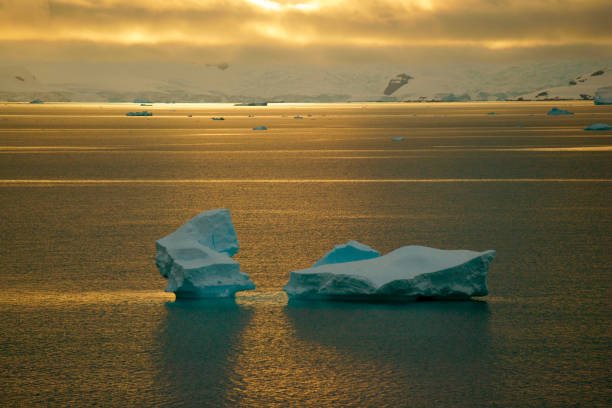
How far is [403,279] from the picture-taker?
995 cm

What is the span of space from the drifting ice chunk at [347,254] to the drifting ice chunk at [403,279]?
0.46 metres

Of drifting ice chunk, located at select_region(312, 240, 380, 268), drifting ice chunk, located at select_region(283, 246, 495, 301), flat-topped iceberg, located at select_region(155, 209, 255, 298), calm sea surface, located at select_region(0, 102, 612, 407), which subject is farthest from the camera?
drifting ice chunk, located at select_region(312, 240, 380, 268)

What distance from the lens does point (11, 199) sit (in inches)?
853

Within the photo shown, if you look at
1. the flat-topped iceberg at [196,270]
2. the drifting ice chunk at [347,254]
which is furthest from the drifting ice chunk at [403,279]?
the flat-topped iceberg at [196,270]

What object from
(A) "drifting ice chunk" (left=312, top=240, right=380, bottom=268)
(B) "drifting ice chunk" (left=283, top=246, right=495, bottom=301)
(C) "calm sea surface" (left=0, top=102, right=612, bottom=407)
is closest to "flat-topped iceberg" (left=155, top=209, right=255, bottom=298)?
(C) "calm sea surface" (left=0, top=102, right=612, bottom=407)

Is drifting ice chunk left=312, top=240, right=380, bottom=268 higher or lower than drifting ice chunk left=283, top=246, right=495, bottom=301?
higher

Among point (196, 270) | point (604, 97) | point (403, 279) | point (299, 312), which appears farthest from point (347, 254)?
point (604, 97)

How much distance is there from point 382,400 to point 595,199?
16.4m

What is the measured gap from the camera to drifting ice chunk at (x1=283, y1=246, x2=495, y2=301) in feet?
32.9

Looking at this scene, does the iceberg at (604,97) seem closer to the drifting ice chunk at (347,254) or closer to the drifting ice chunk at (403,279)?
the drifting ice chunk at (347,254)

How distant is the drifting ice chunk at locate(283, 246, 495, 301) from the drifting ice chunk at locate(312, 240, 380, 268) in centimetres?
46

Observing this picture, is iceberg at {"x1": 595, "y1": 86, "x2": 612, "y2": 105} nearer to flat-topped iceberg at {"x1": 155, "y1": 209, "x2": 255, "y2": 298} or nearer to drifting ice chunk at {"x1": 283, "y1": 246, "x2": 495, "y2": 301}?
drifting ice chunk at {"x1": 283, "y1": 246, "x2": 495, "y2": 301}

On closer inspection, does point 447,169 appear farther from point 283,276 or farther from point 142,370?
point 142,370

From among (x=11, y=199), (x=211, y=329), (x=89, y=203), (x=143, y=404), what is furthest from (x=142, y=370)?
(x=11, y=199)
